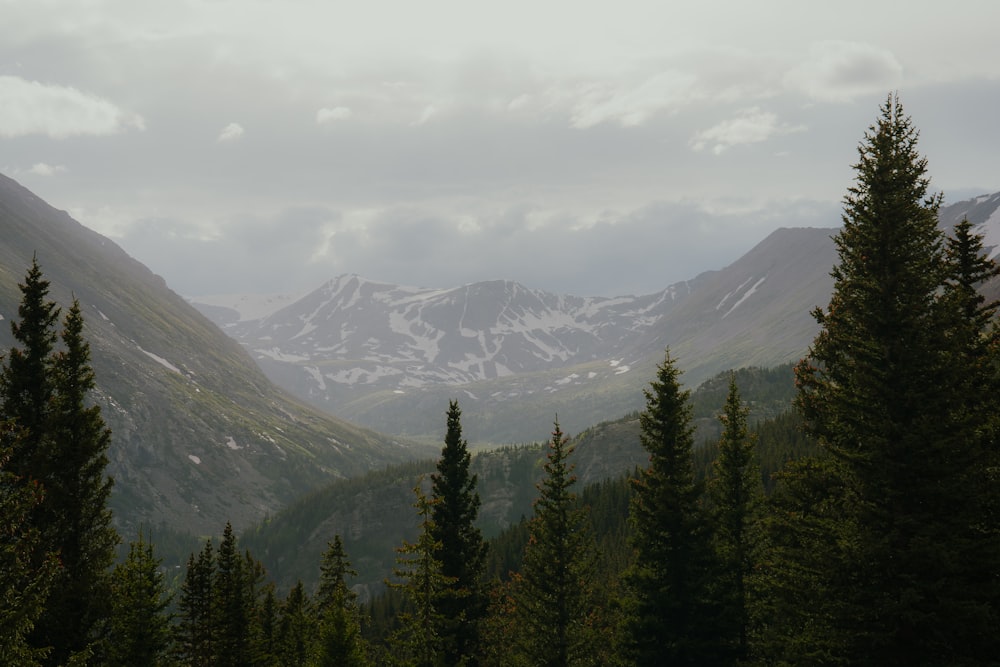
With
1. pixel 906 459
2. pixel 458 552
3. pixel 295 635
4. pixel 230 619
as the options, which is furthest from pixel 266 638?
pixel 906 459

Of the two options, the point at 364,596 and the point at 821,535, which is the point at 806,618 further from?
the point at 364,596

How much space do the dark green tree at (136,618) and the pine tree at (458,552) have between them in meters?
11.7

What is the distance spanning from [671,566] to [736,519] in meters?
6.35

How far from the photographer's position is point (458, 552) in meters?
32.8

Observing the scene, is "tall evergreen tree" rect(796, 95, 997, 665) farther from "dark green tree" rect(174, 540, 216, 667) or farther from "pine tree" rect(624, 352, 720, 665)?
"dark green tree" rect(174, 540, 216, 667)

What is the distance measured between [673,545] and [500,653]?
55.8 feet

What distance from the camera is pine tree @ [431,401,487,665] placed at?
3145cm

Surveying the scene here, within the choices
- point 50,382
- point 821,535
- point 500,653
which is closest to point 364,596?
point 500,653

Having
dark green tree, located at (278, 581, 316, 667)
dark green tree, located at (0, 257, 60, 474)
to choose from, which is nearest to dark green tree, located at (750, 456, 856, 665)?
dark green tree, located at (0, 257, 60, 474)

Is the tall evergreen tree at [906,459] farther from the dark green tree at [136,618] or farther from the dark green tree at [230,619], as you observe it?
the dark green tree at [230,619]

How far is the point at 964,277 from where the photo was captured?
26.1 metres

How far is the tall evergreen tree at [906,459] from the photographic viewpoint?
52.7ft

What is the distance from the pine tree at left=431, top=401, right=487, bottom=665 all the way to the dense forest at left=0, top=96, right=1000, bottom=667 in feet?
0.35

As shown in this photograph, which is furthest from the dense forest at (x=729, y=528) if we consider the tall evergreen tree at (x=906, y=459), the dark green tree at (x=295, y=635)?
the dark green tree at (x=295, y=635)
